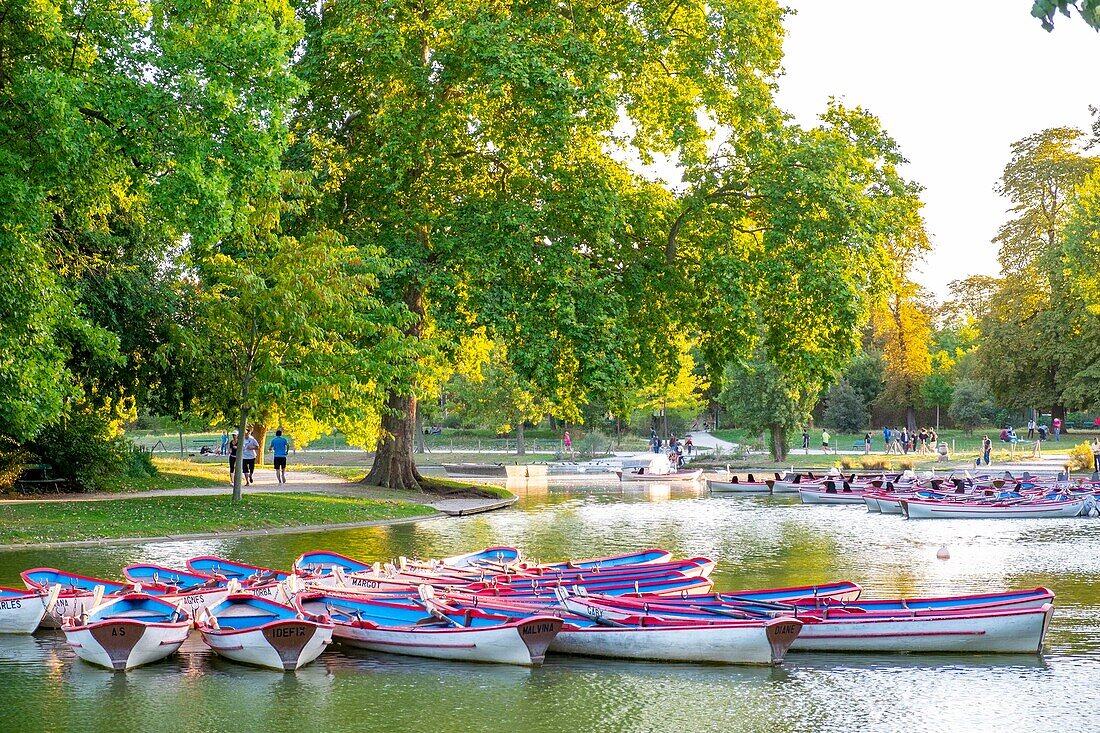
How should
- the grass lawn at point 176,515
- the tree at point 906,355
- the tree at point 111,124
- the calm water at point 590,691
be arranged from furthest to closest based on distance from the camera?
the tree at point 906,355, the grass lawn at point 176,515, the tree at point 111,124, the calm water at point 590,691

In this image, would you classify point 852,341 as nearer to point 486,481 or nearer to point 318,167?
point 318,167

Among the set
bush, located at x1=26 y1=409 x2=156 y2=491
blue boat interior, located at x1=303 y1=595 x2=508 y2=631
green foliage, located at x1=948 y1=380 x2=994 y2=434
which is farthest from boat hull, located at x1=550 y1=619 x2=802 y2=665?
green foliage, located at x1=948 y1=380 x2=994 y2=434

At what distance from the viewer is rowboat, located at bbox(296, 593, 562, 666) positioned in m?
14.7

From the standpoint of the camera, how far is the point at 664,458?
54406 mm

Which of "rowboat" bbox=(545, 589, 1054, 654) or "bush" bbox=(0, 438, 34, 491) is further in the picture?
"bush" bbox=(0, 438, 34, 491)

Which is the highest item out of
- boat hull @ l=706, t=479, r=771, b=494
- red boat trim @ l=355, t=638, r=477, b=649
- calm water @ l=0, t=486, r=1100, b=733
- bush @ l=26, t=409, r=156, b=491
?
bush @ l=26, t=409, r=156, b=491

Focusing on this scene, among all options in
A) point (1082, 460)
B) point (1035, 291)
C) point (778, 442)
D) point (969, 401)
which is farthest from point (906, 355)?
point (1082, 460)

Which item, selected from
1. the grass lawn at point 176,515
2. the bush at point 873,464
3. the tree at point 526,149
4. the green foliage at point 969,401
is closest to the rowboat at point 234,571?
the grass lawn at point 176,515

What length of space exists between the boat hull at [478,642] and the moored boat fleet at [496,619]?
2cm

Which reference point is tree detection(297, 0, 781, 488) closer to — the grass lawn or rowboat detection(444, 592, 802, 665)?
the grass lawn

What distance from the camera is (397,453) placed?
125ft

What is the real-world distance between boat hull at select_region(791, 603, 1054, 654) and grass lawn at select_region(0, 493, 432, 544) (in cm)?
1556

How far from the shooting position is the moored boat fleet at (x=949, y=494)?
109 ft

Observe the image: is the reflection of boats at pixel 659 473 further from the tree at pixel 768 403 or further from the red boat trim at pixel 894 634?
the red boat trim at pixel 894 634
